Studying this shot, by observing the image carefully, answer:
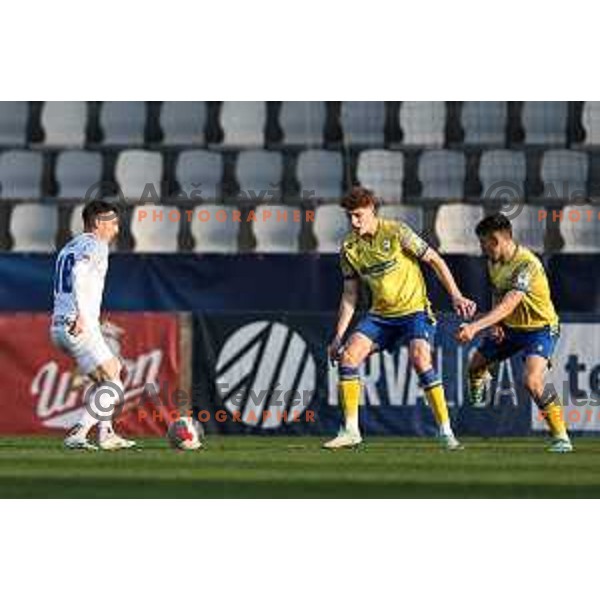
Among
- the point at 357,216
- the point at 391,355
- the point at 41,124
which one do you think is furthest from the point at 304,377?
the point at 41,124

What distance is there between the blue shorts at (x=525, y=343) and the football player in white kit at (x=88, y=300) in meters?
3.03

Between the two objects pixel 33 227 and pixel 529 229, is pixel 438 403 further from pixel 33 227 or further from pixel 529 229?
pixel 33 227

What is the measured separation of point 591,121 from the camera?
26062 millimetres

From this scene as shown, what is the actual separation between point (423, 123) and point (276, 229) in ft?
Answer: 9.44

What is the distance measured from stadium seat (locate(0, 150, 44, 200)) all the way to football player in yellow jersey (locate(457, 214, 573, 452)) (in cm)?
1087

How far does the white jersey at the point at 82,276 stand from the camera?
1529cm

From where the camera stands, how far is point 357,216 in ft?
50.8

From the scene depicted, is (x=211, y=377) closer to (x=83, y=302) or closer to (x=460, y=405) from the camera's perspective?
(x=460, y=405)

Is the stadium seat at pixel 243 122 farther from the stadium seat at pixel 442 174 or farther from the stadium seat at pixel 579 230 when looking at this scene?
the stadium seat at pixel 579 230

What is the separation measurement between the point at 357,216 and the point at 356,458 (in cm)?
193

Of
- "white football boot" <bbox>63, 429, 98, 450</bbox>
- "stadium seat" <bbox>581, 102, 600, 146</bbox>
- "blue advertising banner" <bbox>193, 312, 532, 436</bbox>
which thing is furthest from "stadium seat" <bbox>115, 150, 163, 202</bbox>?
"white football boot" <bbox>63, 429, 98, 450</bbox>

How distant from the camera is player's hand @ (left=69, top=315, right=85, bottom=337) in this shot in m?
15.3

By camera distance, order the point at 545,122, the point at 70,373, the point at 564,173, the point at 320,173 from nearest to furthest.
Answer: the point at 70,373 → the point at 564,173 → the point at 320,173 → the point at 545,122

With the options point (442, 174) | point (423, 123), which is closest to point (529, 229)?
point (442, 174)
